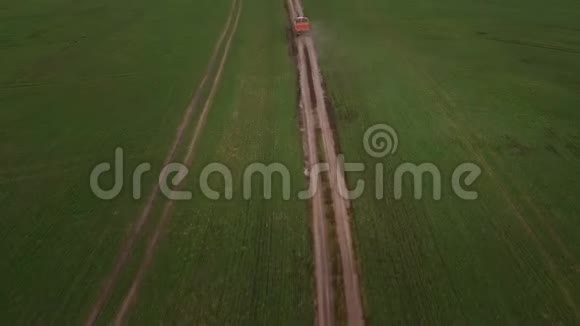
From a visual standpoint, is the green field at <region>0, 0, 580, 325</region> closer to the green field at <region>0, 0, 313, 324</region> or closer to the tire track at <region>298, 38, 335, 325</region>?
the green field at <region>0, 0, 313, 324</region>

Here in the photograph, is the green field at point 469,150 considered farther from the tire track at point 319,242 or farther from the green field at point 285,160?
the tire track at point 319,242

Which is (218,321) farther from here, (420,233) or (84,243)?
(420,233)

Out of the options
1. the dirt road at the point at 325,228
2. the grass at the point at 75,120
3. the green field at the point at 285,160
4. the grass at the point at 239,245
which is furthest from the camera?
the grass at the point at 75,120

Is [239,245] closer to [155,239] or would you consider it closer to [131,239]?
[155,239]

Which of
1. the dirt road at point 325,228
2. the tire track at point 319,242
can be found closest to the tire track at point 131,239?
the tire track at point 319,242

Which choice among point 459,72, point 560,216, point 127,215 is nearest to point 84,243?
point 127,215

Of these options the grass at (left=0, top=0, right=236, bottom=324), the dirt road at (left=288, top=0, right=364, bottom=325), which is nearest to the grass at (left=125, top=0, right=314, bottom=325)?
the dirt road at (left=288, top=0, right=364, bottom=325)
